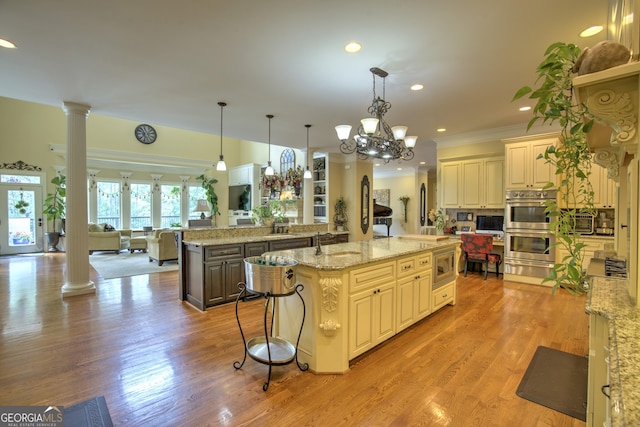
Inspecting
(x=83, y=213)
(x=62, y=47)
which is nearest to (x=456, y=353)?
(x=62, y=47)

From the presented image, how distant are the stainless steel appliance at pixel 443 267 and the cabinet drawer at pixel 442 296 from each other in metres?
0.07

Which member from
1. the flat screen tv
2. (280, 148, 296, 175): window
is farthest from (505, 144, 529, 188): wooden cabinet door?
the flat screen tv

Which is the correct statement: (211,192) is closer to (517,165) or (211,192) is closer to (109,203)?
(109,203)

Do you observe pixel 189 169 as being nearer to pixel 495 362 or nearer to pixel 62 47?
pixel 62 47

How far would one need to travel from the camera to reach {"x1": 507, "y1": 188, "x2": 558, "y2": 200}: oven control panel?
5.07m

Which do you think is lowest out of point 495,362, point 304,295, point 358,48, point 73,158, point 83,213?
point 495,362

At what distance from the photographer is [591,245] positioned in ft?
16.3

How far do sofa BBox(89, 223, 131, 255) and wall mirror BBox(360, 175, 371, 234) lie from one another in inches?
286

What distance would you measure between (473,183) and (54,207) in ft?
38.1

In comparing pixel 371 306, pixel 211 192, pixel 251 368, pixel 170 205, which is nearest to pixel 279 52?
pixel 371 306

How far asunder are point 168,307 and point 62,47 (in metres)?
3.26

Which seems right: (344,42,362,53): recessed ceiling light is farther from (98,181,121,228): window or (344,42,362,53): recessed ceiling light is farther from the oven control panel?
(98,181,121,228): window

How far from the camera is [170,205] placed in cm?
1211

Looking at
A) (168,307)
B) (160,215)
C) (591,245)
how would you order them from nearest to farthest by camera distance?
(168,307) < (591,245) < (160,215)
